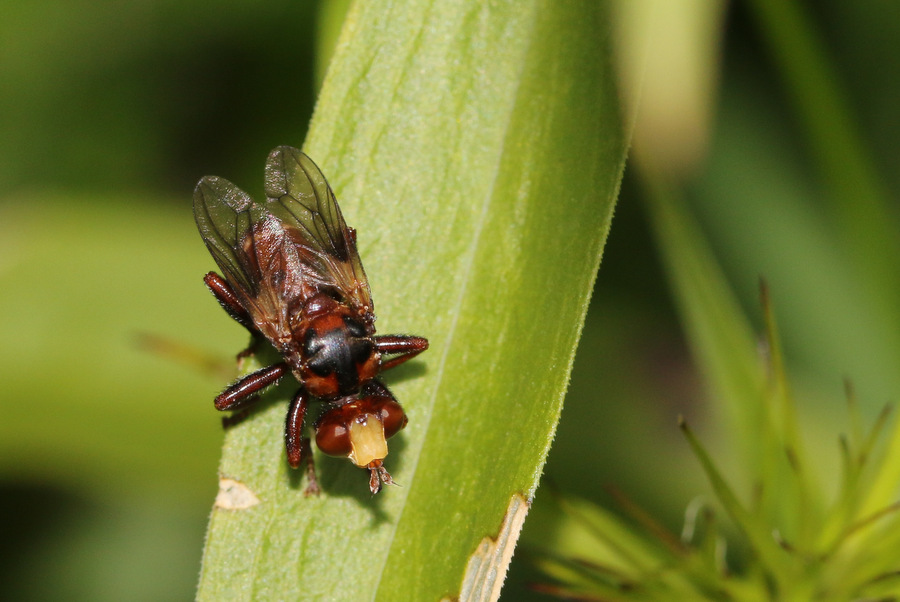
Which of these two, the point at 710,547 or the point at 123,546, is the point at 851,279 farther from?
the point at 123,546

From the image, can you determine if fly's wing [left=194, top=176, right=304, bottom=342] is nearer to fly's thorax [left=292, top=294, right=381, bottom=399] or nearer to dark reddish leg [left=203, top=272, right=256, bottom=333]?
dark reddish leg [left=203, top=272, right=256, bottom=333]

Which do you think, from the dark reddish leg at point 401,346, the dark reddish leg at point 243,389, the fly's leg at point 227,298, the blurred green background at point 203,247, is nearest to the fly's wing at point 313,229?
the dark reddish leg at point 401,346

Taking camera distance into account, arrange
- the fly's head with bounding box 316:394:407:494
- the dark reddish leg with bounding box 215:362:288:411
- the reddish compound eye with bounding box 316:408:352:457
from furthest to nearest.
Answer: the dark reddish leg with bounding box 215:362:288:411 < the reddish compound eye with bounding box 316:408:352:457 < the fly's head with bounding box 316:394:407:494

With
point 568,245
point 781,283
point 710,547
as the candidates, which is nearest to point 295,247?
point 568,245

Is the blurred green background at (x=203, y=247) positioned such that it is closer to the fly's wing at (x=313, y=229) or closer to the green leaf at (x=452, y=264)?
the fly's wing at (x=313, y=229)

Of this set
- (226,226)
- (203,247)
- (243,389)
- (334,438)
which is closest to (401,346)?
(334,438)

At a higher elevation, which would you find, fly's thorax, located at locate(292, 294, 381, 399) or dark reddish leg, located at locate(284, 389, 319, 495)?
fly's thorax, located at locate(292, 294, 381, 399)

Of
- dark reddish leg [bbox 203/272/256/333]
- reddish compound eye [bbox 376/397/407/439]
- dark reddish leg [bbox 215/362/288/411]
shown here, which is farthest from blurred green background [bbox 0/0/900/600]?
reddish compound eye [bbox 376/397/407/439]

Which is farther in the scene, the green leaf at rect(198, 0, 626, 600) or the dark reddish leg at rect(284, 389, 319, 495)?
the dark reddish leg at rect(284, 389, 319, 495)
